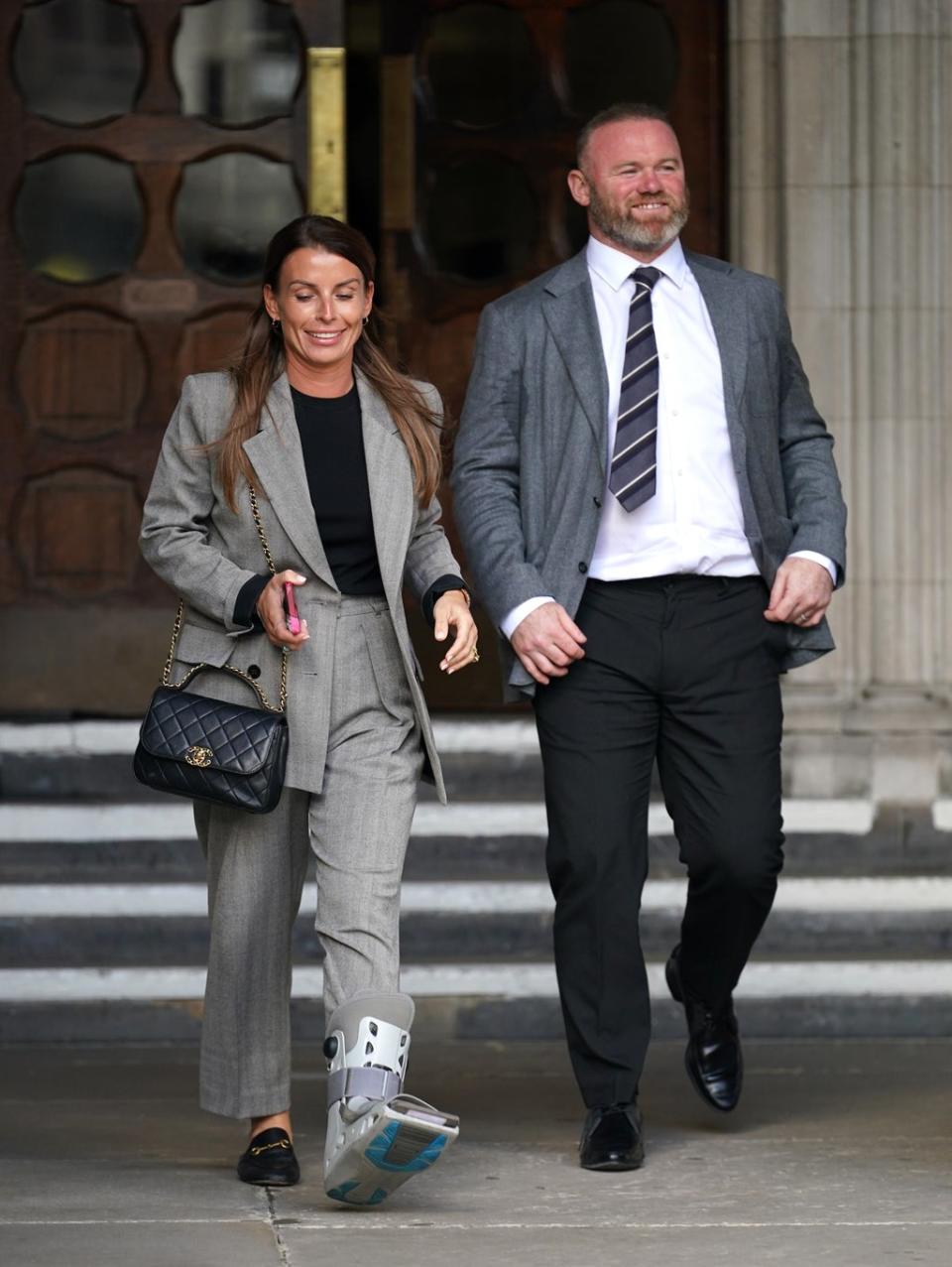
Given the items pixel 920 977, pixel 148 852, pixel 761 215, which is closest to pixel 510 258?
pixel 761 215

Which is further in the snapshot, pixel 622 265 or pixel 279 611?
pixel 622 265

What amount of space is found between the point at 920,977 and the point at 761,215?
8.49ft

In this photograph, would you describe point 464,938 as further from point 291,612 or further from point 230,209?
point 230,209

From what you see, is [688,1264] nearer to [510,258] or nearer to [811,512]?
[811,512]

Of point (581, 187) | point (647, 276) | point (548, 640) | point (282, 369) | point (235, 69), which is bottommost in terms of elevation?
point (548, 640)

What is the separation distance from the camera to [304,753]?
483 cm

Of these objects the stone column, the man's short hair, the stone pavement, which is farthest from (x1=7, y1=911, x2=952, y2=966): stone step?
the man's short hair

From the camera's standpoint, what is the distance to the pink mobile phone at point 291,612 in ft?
15.4

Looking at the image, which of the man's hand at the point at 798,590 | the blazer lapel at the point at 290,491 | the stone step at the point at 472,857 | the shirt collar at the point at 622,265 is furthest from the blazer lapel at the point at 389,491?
the stone step at the point at 472,857

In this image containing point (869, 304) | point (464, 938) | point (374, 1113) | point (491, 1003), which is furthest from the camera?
point (869, 304)

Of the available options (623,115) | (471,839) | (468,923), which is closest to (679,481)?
(623,115)

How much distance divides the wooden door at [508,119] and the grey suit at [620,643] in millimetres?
3207

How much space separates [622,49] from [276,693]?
4248 mm

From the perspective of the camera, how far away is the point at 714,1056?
Answer: 5.38m
